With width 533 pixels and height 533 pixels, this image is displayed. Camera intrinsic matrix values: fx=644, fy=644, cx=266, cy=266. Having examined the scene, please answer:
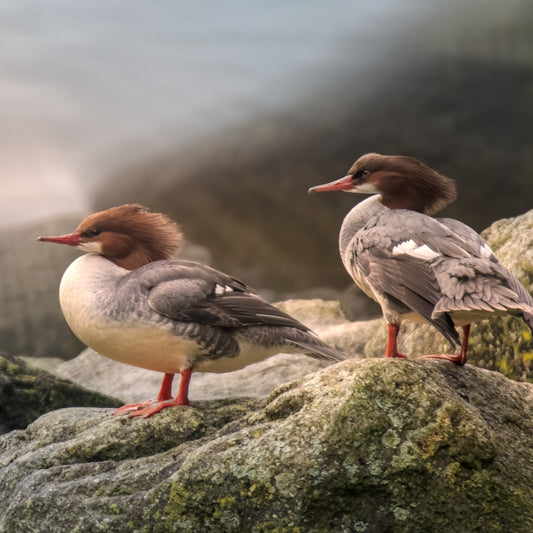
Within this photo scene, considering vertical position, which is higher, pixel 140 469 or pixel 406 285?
pixel 406 285

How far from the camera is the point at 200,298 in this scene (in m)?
3.51

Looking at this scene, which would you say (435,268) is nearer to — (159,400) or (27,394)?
(159,400)

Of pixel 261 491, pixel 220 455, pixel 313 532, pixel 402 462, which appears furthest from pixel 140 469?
pixel 402 462

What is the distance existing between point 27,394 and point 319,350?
2415 millimetres

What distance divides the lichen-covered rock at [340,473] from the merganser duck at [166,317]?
0.70 metres

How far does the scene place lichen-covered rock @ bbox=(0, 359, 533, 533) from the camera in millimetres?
2303

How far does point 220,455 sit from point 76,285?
1519 millimetres

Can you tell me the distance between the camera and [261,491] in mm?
2324

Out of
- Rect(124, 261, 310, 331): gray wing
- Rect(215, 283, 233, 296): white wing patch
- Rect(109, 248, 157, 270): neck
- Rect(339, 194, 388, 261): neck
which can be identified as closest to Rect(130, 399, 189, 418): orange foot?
Rect(124, 261, 310, 331): gray wing

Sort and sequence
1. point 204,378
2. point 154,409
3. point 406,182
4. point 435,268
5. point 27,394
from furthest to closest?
point 204,378
point 27,394
point 406,182
point 154,409
point 435,268

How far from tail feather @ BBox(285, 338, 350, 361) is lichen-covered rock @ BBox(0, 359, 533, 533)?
2.52 ft

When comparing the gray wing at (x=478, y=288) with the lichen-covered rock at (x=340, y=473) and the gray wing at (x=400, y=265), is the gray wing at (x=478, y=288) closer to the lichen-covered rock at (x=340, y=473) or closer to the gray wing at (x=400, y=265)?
the gray wing at (x=400, y=265)

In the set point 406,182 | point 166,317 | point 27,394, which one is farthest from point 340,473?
point 27,394

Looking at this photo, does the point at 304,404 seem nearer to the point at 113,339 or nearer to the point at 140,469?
the point at 140,469
